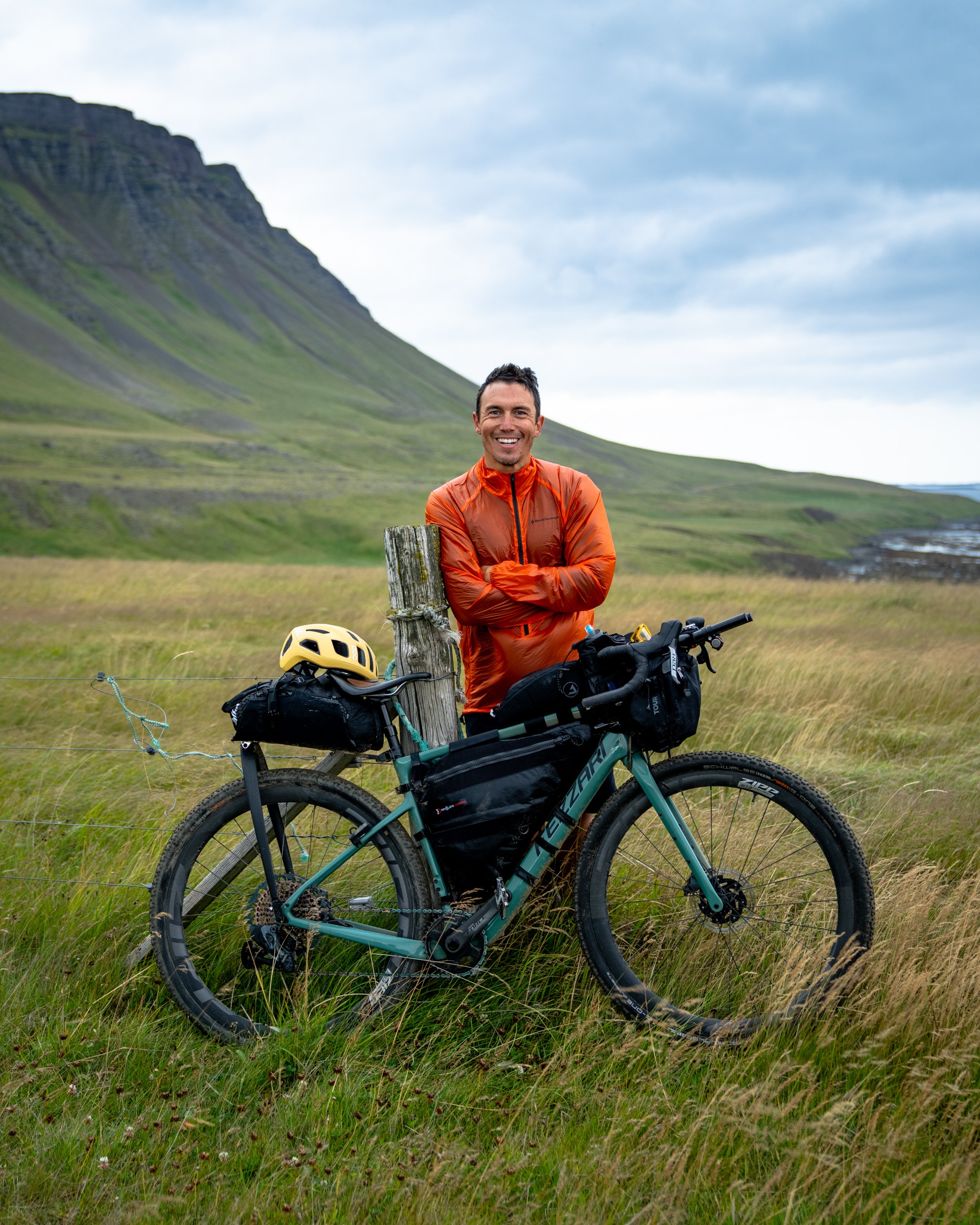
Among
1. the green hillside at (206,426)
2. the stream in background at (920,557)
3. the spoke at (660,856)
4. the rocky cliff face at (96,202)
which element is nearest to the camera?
the spoke at (660,856)

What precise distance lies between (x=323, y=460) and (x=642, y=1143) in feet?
296

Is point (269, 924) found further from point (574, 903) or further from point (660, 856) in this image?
point (660, 856)

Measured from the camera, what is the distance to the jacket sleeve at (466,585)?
377cm

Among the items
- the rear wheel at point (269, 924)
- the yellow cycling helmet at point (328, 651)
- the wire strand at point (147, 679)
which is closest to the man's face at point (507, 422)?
the yellow cycling helmet at point (328, 651)

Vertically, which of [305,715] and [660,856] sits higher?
[305,715]

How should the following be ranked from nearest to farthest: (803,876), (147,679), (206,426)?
(803,876) < (147,679) < (206,426)

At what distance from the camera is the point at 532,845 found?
330 cm

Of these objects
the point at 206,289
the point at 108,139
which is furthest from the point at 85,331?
the point at 108,139

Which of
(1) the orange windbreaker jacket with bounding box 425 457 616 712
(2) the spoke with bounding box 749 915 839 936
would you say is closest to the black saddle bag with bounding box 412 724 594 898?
(1) the orange windbreaker jacket with bounding box 425 457 616 712

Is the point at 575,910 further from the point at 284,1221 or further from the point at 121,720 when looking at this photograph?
the point at 121,720

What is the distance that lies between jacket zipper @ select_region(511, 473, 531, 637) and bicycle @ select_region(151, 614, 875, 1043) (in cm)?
78

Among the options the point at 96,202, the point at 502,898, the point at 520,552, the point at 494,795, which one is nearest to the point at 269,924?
the point at 502,898

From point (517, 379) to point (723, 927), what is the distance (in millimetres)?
2442

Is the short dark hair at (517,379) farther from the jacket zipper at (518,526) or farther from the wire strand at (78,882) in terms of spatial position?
the wire strand at (78,882)
